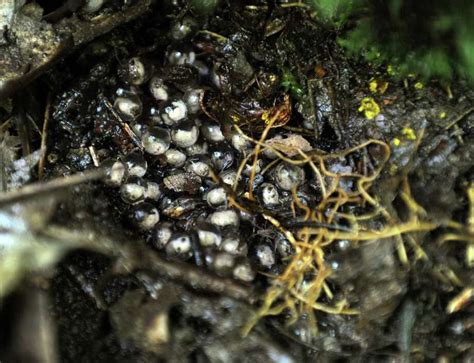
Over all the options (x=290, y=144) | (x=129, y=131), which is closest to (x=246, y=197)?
(x=290, y=144)

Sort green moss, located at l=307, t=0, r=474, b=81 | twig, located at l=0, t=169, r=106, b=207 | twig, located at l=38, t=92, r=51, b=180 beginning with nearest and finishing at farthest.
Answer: twig, located at l=0, t=169, r=106, b=207 < green moss, located at l=307, t=0, r=474, b=81 < twig, located at l=38, t=92, r=51, b=180

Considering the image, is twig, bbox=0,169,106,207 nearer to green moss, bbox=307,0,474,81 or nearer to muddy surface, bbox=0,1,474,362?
muddy surface, bbox=0,1,474,362

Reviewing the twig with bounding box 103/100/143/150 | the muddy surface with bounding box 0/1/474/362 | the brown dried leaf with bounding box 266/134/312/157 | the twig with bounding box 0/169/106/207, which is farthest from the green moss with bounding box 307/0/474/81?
the twig with bounding box 0/169/106/207

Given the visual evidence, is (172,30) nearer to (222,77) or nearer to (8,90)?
(222,77)

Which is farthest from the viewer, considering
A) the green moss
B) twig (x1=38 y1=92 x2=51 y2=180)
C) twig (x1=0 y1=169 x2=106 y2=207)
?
twig (x1=38 y1=92 x2=51 y2=180)

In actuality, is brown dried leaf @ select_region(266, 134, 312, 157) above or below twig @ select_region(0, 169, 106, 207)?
below

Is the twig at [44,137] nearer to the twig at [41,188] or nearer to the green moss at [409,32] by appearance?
the twig at [41,188]

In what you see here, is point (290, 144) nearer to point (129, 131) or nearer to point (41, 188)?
point (129, 131)

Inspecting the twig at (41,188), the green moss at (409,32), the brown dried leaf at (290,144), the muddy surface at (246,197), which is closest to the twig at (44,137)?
the muddy surface at (246,197)
